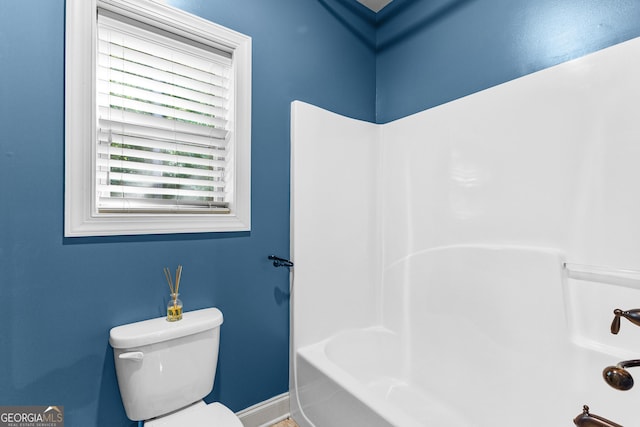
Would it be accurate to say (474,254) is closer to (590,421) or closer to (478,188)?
(478,188)

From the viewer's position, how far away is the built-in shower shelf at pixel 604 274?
112 cm

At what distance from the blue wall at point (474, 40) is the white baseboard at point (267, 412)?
2008 mm

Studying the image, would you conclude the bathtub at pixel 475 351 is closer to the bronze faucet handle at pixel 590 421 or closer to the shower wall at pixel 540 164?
the shower wall at pixel 540 164

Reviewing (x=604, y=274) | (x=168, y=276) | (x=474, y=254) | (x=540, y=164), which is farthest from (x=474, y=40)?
(x=168, y=276)

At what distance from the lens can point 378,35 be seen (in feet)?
7.48

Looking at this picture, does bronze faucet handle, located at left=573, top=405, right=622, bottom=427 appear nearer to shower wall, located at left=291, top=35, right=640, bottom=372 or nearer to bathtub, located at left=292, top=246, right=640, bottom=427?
bathtub, located at left=292, top=246, right=640, bottom=427

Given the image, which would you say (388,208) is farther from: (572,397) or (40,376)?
(40,376)

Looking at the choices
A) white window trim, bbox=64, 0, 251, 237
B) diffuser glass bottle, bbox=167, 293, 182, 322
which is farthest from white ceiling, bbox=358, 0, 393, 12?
diffuser glass bottle, bbox=167, 293, 182, 322

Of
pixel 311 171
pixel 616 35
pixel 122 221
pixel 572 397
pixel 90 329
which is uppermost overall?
pixel 616 35

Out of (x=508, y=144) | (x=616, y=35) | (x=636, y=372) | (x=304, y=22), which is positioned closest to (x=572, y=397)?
(x=636, y=372)

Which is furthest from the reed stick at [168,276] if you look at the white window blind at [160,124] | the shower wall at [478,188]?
the shower wall at [478,188]

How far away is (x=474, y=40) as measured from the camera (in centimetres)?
168

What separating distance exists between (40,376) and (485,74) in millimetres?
2472

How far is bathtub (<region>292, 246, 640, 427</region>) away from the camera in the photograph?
3.97 feet
